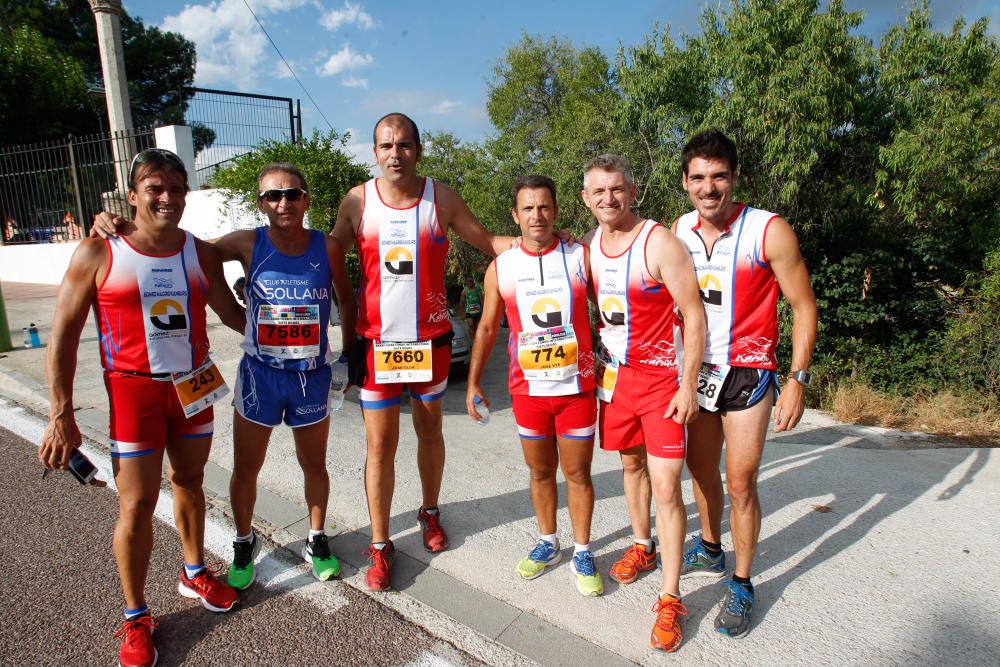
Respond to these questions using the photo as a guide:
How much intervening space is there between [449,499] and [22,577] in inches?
90.8

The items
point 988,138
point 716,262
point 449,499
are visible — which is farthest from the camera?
point 988,138

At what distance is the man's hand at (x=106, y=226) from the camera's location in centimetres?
256

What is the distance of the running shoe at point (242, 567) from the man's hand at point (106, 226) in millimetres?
1601

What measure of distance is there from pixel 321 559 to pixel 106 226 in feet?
6.18

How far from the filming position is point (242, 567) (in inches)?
119

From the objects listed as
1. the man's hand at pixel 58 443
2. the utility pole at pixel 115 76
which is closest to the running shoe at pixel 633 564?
the man's hand at pixel 58 443

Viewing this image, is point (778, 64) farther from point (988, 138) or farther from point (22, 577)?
point (22, 577)

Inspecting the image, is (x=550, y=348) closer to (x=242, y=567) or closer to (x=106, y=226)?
(x=242, y=567)

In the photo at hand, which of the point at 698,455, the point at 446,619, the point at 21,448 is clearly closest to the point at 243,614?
the point at 446,619

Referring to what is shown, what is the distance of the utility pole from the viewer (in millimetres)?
11242

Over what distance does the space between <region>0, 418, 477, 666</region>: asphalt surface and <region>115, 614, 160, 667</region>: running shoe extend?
0.08 meters

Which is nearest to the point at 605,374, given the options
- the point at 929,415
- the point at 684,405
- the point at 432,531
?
the point at 684,405

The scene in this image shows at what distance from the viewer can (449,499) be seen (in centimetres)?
397

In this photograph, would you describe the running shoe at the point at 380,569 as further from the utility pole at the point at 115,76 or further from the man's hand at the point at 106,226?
the utility pole at the point at 115,76
